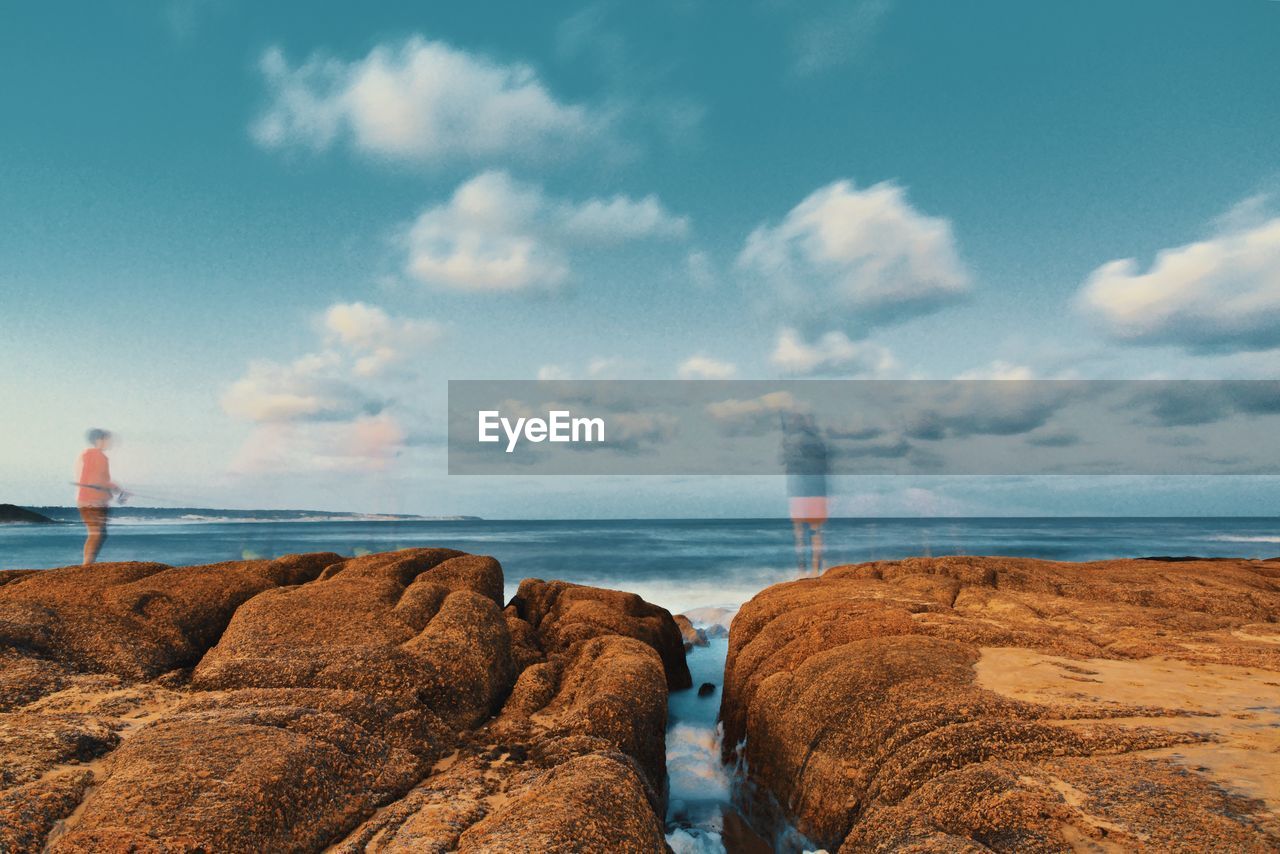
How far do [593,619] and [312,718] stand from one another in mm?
5074

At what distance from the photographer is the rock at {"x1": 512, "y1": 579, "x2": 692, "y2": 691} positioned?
29.2 ft

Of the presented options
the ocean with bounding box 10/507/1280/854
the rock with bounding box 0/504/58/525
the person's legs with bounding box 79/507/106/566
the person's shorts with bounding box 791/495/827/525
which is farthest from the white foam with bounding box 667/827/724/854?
the rock with bounding box 0/504/58/525

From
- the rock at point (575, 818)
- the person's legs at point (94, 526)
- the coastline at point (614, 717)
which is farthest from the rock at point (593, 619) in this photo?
the person's legs at point (94, 526)

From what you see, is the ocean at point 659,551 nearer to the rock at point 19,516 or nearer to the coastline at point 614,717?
the rock at point 19,516

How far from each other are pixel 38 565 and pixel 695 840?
47.6 m

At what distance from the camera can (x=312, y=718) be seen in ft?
15.1

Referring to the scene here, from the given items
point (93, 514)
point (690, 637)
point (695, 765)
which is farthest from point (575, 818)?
point (690, 637)

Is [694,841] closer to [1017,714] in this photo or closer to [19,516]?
[1017,714]

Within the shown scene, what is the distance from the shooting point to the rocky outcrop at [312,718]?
3396 mm

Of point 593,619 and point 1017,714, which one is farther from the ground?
point 1017,714

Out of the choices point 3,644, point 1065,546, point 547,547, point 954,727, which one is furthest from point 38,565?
point 1065,546

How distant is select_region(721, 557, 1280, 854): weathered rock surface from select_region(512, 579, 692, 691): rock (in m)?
1.65

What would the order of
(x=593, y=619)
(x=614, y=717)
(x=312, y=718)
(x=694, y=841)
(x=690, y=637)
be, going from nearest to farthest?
(x=312, y=718)
(x=614, y=717)
(x=694, y=841)
(x=593, y=619)
(x=690, y=637)

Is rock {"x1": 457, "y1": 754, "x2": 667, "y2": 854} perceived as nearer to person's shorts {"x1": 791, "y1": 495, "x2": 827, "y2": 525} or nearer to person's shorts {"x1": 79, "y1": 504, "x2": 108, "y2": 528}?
person's shorts {"x1": 79, "y1": 504, "x2": 108, "y2": 528}
